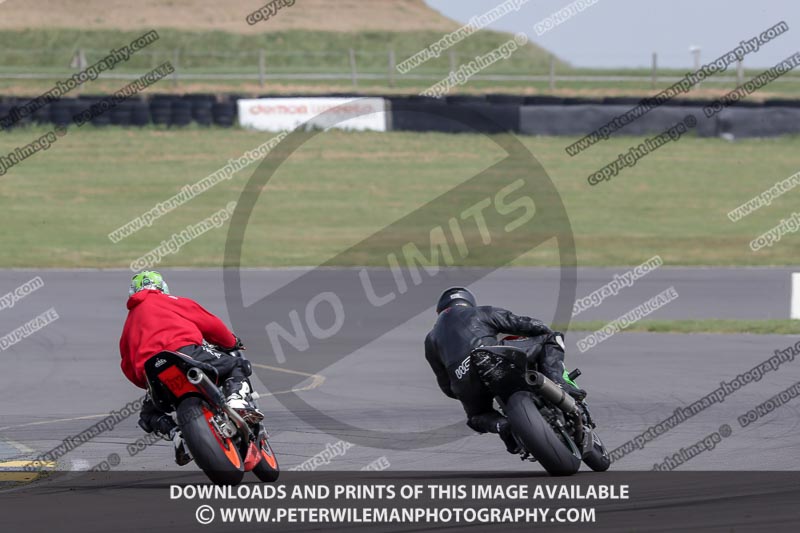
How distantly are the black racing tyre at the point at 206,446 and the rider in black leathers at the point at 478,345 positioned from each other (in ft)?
5.55

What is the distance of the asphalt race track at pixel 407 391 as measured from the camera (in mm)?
10016

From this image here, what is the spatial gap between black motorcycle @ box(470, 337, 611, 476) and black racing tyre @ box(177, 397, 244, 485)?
1784mm

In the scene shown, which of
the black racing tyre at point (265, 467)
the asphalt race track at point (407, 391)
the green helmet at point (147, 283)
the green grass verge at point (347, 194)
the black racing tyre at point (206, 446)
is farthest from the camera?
the green grass verge at point (347, 194)

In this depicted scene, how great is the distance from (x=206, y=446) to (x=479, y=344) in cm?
200

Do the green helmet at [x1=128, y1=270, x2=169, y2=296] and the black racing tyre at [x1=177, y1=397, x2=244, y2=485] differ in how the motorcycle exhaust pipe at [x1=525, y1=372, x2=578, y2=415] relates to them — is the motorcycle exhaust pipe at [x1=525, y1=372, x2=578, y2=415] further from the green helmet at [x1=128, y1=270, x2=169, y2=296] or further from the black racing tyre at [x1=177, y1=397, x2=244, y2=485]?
the green helmet at [x1=128, y1=270, x2=169, y2=296]

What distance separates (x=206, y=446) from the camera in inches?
327

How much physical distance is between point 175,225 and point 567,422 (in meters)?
21.8

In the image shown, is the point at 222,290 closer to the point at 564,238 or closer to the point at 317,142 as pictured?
the point at 564,238

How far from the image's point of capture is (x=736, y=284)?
22328 mm

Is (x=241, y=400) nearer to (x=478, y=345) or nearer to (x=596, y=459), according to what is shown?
(x=478, y=345)

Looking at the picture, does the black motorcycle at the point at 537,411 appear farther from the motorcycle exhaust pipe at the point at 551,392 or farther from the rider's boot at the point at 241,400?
the rider's boot at the point at 241,400

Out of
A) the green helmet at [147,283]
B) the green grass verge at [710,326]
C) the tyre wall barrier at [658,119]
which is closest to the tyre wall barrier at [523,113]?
the tyre wall barrier at [658,119]

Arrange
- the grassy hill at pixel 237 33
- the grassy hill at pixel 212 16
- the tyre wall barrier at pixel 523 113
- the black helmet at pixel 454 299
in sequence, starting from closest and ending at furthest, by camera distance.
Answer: the black helmet at pixel 454 299 → the tyre wall barrier at pixel 523 113 → the grassy hill at pixel 237 33 → the grassy hill at pixel 212 16

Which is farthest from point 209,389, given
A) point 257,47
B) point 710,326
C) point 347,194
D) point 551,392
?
point 257,47
